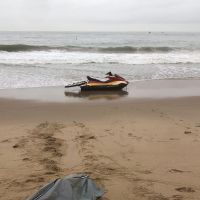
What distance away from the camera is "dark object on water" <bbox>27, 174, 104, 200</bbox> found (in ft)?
12.6

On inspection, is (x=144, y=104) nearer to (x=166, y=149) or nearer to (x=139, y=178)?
(x=166, y=149)

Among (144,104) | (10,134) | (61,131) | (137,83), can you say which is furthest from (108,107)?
(137,83)

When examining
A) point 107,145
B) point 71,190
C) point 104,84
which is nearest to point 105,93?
point 104,84

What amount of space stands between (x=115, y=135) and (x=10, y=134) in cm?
195

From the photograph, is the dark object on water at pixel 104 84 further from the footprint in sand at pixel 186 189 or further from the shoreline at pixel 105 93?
the footprint in sand at pixel 186 189

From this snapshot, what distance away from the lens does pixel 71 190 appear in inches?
158

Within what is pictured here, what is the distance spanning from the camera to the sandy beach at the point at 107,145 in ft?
15.2

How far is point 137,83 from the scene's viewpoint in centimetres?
1405

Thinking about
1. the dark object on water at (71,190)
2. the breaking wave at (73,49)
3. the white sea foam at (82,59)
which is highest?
the breaking wave at (73,49)

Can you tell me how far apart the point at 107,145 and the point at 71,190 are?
2286 millimetres

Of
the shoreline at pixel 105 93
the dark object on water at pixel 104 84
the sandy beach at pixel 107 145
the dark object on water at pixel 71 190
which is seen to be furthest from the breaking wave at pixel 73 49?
the dark object on water at pixel 71 190

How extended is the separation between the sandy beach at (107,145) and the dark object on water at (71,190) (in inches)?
8.1

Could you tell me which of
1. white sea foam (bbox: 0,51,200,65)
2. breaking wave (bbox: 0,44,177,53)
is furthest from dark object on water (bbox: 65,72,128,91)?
breaking wave (bbox: 0,44,177,53)

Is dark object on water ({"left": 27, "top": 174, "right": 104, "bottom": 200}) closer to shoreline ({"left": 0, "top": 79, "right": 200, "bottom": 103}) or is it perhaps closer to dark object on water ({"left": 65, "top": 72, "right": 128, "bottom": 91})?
shoreline ({"left": 0, "top": 79, "right": 200, "bottom": 103})
